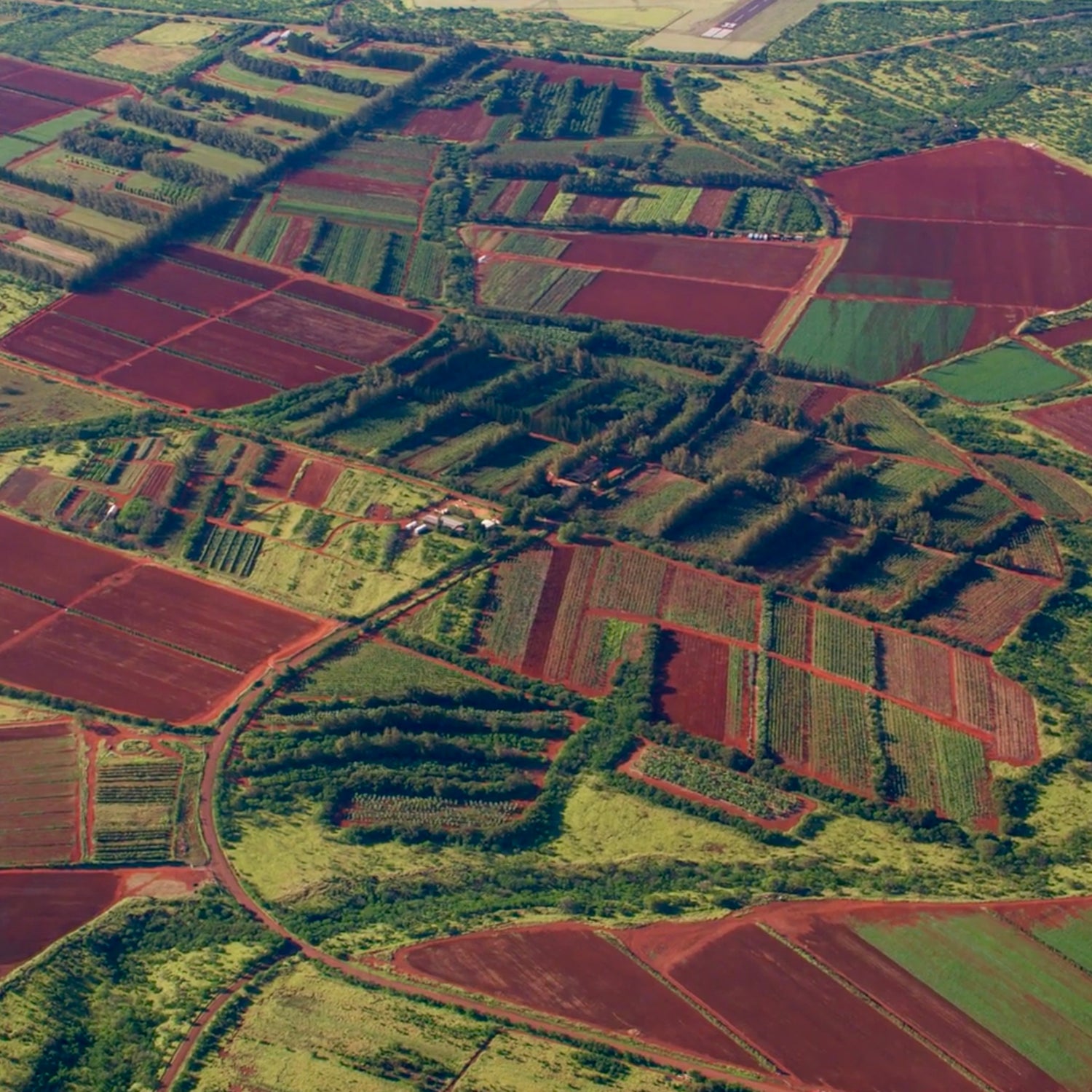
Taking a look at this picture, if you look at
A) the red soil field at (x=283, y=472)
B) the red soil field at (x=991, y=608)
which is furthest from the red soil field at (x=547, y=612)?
the red soil field at (x=991, y=608)

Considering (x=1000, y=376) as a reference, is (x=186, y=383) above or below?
below

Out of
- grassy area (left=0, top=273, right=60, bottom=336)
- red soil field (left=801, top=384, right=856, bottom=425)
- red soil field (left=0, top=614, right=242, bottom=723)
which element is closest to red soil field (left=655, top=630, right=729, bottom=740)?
red soil field (left=0, top=614, right=242, bottom=723)

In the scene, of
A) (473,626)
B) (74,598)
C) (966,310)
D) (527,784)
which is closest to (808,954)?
(527,784)

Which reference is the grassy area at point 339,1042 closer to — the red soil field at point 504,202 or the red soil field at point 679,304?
the red soil field at point 679,304

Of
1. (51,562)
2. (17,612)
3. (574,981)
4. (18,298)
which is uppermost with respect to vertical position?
(18,298)

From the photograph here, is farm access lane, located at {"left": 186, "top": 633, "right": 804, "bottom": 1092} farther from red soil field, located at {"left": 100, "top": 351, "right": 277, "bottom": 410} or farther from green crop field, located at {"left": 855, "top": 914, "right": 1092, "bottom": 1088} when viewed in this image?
red soil field, located at {"left": 100, "top": 351, "right": 277, "bottom": 410}

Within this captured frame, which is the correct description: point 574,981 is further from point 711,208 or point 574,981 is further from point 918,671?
point 711,208

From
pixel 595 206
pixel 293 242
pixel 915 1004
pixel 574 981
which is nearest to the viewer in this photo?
pixel 915 1004

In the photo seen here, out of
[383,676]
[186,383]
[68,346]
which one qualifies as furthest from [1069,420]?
[68,346]
